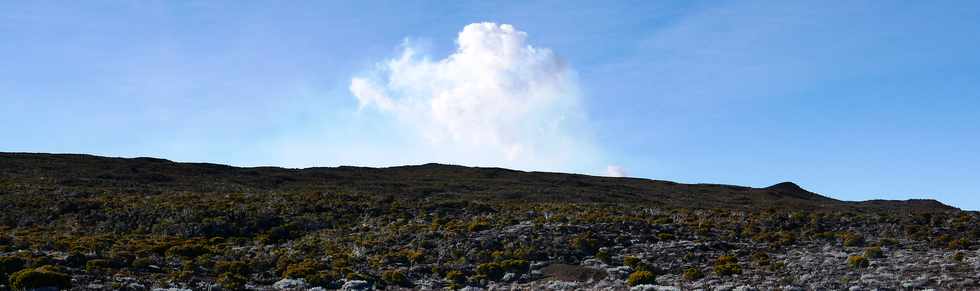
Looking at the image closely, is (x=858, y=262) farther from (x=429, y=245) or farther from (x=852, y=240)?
(x=429, y=245)

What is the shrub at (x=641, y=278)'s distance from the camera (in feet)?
97.9

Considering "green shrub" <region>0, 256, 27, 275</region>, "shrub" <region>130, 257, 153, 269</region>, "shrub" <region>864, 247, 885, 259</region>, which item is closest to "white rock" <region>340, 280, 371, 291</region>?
"shrub" <region>130, 257, 153, 269</region>

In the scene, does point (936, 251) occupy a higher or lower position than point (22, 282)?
higher

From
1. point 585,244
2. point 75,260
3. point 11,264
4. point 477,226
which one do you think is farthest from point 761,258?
point 11,264

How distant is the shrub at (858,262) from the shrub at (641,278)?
8498 millimetres

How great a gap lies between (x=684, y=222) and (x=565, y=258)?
12997mm

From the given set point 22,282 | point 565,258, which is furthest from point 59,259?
point 565,258

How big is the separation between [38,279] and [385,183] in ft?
196

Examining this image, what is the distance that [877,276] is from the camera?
→ 2850 centimetres

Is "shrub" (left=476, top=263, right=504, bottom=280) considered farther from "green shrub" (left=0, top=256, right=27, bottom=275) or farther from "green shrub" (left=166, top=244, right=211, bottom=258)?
"green shrub" (left=0, top=256, right=27, bottom=275)

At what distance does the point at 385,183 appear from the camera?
85.1 m

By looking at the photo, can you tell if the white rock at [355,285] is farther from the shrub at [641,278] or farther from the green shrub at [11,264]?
the green shrub at [11,264]

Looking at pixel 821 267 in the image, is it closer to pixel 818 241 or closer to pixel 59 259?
pixel 818 241

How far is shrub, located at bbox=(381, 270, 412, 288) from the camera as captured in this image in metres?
31.2
